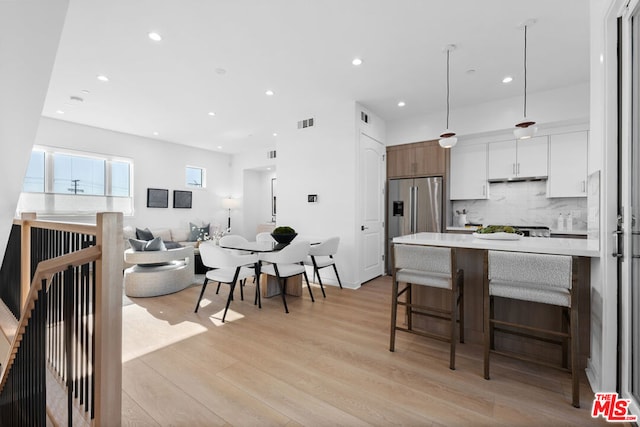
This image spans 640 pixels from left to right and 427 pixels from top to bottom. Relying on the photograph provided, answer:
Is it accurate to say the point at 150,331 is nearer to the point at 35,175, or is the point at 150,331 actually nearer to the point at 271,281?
the point at 271,281

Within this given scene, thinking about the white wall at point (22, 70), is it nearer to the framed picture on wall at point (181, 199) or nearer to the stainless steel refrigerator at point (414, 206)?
the stainless steel refrigerator at point (414, 206)

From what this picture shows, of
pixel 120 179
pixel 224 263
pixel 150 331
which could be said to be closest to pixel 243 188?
pixel 120 179

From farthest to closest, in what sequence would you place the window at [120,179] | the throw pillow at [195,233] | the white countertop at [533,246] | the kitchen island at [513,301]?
1. the throw pillow at [195,233]
2. the window at [120,179]
3. the kitchen island at [513,301]
4. the white countertop at [533,246]

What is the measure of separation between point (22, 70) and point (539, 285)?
3.43m

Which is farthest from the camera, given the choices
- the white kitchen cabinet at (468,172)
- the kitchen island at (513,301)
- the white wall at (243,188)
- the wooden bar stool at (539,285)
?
the white wall at (243,188)

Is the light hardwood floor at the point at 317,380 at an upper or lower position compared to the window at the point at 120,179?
lower

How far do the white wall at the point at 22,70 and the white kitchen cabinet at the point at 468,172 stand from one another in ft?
17.0

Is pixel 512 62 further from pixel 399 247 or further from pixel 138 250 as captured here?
pixel 138 250

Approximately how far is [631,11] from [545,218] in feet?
11.9

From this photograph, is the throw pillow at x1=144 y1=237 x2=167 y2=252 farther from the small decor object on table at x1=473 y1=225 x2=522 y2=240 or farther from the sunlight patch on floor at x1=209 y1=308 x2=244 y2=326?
the small decor object on table at x1=473 y1=225 x2=522 y2=240

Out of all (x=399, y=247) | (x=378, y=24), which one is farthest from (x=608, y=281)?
(x=378, y=24)

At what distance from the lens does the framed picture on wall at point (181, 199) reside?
7.13 metres

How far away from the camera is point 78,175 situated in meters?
5.73

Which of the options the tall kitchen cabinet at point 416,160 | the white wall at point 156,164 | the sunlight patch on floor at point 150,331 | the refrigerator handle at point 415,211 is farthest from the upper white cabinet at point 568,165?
the white wall at point 156,164
